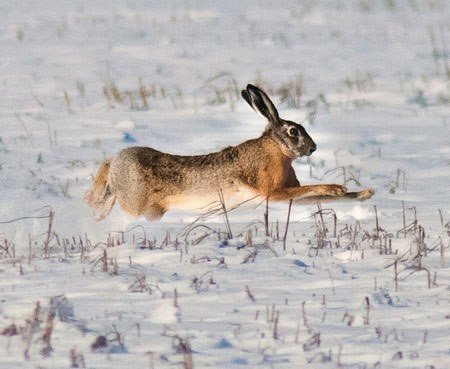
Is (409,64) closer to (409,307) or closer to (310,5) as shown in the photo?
(310,5)

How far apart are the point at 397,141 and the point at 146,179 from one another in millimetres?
4334

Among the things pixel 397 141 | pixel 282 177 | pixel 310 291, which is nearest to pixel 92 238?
pixel 282 177

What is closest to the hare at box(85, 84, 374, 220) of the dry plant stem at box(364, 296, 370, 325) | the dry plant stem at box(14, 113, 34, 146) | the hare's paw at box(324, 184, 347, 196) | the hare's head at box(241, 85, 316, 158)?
the hare's head at box(241, 85, 316, 158)

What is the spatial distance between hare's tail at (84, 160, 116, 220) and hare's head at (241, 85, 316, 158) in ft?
3.71

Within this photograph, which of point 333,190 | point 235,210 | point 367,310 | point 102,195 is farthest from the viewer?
point 235,210

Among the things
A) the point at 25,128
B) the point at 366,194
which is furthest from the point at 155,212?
the point at 25,128

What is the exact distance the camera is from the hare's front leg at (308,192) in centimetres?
782

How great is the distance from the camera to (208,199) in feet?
27.0

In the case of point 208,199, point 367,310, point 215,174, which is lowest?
point 367,310

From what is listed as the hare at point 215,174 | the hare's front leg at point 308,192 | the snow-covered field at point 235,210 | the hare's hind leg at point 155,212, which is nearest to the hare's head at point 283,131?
the hare at point 215,174

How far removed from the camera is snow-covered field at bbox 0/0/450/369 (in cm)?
508

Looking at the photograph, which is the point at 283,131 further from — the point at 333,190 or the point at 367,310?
the point at 367,310

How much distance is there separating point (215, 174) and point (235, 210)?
531 millimetres

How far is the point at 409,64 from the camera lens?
1592cm
